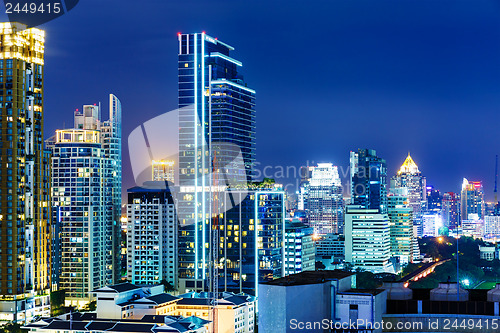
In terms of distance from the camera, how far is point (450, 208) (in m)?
48.0

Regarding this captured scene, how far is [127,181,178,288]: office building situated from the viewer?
1947 centimetres

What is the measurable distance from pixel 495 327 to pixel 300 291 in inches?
48.6

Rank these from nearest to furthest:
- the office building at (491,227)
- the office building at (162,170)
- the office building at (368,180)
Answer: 1. the office building at (162,170)
2. the office building at (368,180)
3. the office building at (491,227)

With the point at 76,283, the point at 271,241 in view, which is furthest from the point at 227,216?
the point at 76,283

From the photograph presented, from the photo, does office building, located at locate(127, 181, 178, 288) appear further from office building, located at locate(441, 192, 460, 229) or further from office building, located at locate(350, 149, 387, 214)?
office building, located at locate(441, 192, 460, 229)

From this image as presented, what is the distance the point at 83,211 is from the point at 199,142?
12.7 ft

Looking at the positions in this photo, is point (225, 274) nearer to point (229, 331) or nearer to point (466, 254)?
point (229, 331)

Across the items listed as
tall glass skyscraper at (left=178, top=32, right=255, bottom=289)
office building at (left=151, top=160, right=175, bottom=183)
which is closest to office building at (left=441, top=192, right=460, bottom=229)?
office building at (left=151, top=160, right=175, bottom=183)

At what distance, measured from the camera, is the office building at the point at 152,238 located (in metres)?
19.5

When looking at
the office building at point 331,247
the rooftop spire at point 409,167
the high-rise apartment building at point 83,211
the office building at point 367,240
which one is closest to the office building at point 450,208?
the rooftop spire at point 409,167

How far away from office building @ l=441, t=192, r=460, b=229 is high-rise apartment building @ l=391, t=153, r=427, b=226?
1626mm

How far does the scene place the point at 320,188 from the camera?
40.4 meters

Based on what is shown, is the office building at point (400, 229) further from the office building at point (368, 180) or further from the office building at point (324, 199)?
the office building at point (324, 199)

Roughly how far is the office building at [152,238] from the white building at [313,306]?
1515 cm
